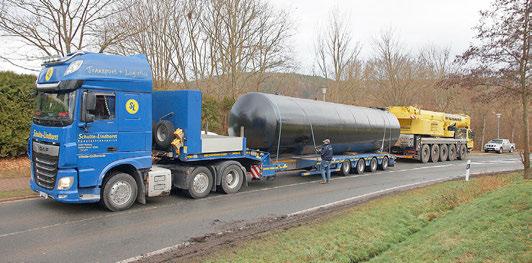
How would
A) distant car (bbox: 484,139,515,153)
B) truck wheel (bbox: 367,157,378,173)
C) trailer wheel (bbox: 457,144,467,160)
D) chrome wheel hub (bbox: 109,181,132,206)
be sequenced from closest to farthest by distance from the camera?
chrome wheel hub (bbox: 109,181,132,206), truck wheel (bbox: 367,157,378,173), trailer wheel (bbox: 457,144,467,160), distant car (bbox: 484,139,515,153)

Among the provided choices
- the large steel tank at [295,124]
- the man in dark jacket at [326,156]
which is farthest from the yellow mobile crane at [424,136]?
the man in dark jacket at [326,156]

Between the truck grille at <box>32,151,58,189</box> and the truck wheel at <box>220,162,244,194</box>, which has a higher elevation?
the truck grille at <box>32,151,58,189</box>

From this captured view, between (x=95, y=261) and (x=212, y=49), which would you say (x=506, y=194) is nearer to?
(x=95, y=261)

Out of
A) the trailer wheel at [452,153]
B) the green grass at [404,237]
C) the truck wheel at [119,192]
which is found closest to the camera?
the green grass at [404,237]

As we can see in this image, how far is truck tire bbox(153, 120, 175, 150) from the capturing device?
35.5 feet

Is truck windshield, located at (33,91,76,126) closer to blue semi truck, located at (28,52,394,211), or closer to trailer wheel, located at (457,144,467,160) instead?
blue semi truck, located at (28,52,394,211)

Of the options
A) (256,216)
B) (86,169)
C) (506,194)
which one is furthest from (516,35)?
(86,169)

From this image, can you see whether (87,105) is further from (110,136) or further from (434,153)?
(434,153)

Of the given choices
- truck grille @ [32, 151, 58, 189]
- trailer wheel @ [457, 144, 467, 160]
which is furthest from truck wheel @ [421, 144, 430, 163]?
truck grille @ [32, 151, 58, 189]

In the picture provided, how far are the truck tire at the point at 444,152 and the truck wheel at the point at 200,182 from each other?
64.7ft

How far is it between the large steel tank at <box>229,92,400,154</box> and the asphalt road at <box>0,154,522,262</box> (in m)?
1.66

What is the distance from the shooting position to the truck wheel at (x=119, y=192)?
30.1ft

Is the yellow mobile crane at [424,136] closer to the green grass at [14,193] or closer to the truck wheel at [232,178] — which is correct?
the truck wheel at [232,178]

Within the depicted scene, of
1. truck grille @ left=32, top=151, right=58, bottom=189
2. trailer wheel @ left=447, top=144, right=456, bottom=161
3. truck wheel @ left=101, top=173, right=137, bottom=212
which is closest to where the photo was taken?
truck grille @ left=32, top=151, right=58, bottom=189
